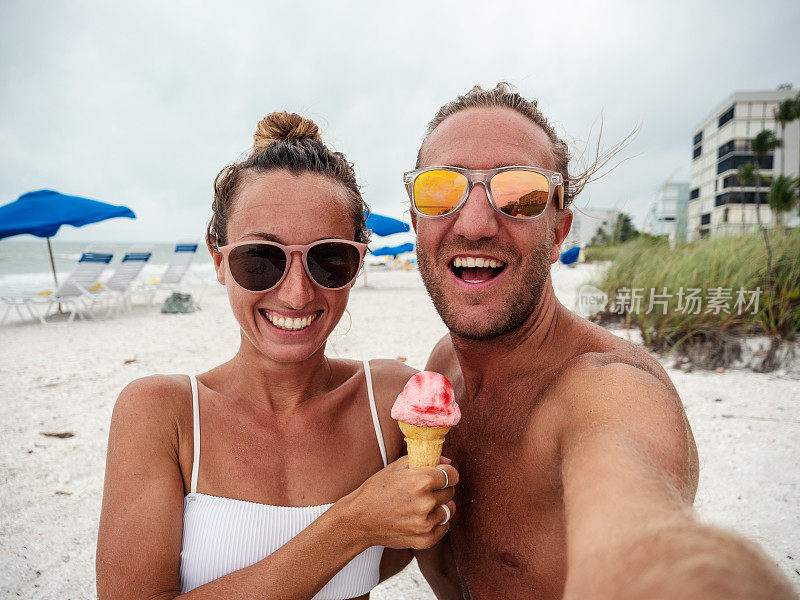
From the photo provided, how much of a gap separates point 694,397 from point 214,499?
5.85 meters

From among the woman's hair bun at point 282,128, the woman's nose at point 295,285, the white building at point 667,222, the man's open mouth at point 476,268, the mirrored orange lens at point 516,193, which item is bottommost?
the woman's nose at point 295,285

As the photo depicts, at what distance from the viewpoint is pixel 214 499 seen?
5.32 feet

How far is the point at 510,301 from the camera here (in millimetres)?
1914

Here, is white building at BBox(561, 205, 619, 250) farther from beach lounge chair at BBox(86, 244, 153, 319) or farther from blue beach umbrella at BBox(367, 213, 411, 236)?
beach lounge chair at BBox(86, 244, 153, 319)

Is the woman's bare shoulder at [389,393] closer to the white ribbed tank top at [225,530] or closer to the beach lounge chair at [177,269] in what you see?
the white ribbed tank top at [225,530]

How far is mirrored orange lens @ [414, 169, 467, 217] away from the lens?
1.96m

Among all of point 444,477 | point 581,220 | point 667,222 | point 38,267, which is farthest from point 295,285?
point 38,267

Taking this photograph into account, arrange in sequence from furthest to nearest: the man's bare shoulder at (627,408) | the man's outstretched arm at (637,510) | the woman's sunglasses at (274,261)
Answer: the woman's sunglasses at (274,261) < the man's bare shoulder at (627,408) < the man's outstretched arm at (637,510)

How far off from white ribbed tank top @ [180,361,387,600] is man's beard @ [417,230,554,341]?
91 centimetres

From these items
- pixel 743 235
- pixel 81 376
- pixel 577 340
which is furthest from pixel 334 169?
pixel 743 235

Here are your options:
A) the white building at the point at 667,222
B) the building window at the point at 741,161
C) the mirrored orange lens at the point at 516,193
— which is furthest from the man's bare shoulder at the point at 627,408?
the building window at the point at 741,161

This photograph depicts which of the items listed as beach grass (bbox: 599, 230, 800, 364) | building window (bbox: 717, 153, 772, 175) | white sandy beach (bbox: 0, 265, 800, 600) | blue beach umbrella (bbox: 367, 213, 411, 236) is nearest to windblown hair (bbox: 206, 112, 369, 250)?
white sandy beach (bbox: 0, 265, 800, 600)

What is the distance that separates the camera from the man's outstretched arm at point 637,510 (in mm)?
686

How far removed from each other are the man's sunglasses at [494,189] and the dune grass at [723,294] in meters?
5.99
